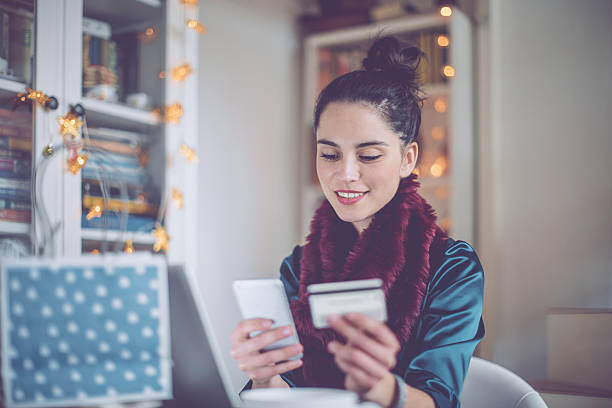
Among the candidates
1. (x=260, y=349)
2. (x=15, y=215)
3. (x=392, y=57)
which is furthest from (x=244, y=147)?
(x=260, y=349)

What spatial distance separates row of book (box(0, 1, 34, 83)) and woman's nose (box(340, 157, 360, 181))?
1.04m

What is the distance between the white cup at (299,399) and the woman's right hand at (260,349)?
205 mm

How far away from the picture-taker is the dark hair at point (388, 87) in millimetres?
1461

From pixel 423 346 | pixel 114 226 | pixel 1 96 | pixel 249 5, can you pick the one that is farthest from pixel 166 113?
pixel 423 346

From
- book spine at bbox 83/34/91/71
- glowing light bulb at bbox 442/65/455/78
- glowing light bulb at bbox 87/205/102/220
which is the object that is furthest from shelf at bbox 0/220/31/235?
glowing light bulb at bbox 442/65/455/78

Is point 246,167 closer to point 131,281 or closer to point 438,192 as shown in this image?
point 438,192

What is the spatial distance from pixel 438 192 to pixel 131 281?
8.42 ft

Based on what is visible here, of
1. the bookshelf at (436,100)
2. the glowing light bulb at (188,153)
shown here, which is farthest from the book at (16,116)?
the bookshelf at (436,100)

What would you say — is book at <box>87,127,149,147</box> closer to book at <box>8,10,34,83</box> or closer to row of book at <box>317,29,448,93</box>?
book at <box>8,10,34,83</box>

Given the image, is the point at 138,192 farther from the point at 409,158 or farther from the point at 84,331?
the point at 84,331

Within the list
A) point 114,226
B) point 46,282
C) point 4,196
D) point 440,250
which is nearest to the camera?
point 46,282

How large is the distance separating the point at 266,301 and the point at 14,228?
1.12 meters

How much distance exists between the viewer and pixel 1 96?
1764 mm

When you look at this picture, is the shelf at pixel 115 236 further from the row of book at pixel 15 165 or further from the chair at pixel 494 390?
the chair at pixel 494 390
